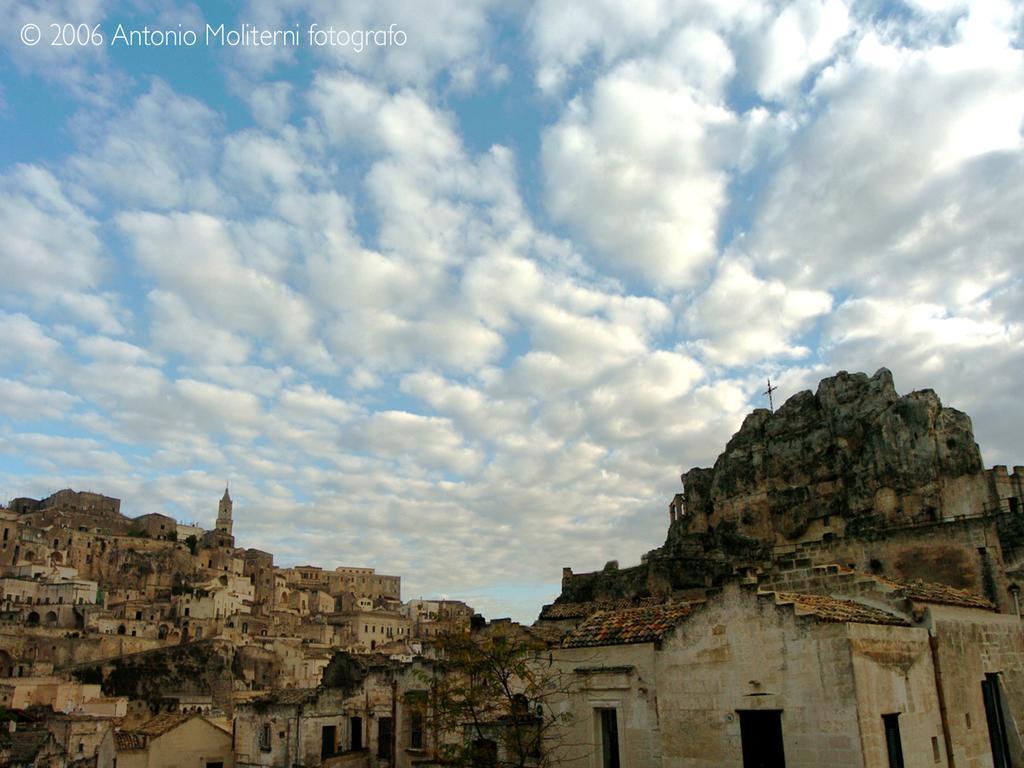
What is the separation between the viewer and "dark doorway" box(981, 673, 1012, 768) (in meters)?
19.0

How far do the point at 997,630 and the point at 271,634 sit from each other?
90.7m

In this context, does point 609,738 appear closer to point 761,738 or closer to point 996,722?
point 761,738

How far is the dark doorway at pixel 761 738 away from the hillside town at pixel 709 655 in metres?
0.04

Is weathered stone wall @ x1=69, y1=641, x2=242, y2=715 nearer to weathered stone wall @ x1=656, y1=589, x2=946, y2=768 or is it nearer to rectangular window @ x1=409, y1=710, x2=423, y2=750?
rectangular window @ x1=409, y1=710, x2=423, y2=750

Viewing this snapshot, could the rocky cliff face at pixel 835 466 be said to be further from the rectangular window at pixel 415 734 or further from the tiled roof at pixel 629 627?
the tiled roof at pixel 629 627

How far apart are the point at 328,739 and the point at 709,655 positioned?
807 inches

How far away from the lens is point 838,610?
17.2 metres

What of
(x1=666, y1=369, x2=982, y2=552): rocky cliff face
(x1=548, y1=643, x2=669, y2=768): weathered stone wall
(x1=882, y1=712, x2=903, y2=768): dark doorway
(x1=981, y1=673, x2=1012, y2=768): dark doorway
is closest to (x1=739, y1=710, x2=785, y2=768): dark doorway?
(x1=882, y1=712, x2=903, y2=768): dark doorway

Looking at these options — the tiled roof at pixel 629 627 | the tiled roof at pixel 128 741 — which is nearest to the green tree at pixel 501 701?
the tiled roof at pixel 629 627

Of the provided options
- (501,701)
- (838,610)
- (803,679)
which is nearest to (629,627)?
(501,701)

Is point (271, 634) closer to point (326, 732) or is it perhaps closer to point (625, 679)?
point (326, 732)

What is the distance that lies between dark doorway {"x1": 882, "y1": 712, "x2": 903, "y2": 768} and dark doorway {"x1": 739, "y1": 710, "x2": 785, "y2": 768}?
1.95 metres

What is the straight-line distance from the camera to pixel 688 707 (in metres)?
17.9

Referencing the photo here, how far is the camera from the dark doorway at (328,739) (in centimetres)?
3241
